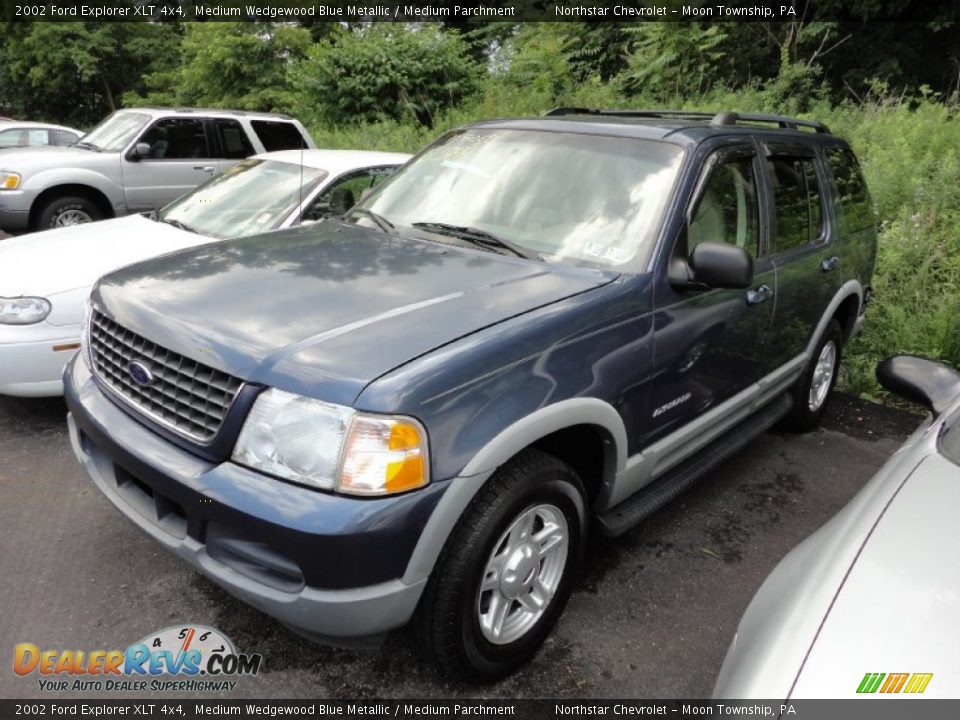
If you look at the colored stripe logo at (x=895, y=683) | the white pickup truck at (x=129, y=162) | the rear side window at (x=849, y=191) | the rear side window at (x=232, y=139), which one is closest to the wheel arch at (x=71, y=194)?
the white pickup truck at (x=129, y=162)

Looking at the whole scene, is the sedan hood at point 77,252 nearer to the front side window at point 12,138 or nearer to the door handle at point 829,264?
the door handle at point 829,264

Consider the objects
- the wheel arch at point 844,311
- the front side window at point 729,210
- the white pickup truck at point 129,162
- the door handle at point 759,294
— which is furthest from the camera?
the white pickup truck at point 129,162

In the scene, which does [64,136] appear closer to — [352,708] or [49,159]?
[49,159]

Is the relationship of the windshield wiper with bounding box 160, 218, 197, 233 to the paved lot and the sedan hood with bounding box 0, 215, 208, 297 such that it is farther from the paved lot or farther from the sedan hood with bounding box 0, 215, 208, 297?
the paved lot

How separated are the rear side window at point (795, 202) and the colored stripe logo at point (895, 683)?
254 centimetres

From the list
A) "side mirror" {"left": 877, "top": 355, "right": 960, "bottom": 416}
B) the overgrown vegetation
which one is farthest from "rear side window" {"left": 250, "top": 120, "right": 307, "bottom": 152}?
"side mirror" {"left": 877, "top": 355, "right": 960, "bottom": 416}

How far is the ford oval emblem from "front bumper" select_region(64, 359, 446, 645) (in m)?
0.28

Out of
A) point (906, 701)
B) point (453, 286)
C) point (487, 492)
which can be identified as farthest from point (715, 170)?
point (906, 701)

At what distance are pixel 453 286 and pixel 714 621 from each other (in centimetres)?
168

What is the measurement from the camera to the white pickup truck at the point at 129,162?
8.01 meters

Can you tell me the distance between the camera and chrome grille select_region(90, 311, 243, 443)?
7.22 feet

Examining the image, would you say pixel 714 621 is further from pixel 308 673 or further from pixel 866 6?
pixel 866 6

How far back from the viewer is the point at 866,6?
13.3 m

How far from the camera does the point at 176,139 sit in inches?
348
